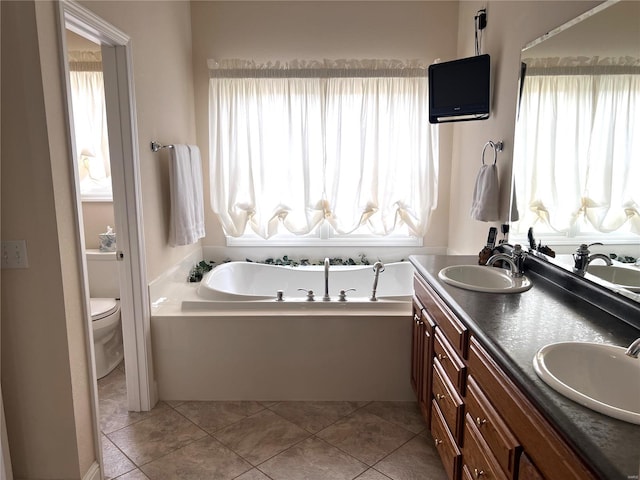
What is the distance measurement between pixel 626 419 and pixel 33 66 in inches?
81.7

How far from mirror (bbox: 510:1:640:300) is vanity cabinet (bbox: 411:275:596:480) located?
651mm

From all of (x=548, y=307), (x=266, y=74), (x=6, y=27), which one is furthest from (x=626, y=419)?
(x=266, y=74)

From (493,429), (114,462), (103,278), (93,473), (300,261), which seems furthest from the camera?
(300,261)

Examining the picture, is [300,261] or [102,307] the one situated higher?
[300,261]

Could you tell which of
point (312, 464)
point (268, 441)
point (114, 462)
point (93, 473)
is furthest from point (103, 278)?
point (312, 464)

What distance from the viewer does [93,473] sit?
2.02m

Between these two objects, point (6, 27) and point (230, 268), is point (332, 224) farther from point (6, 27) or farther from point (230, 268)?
point (6, 27)

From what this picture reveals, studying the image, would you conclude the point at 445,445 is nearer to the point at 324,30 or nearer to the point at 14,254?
the point at 14,254

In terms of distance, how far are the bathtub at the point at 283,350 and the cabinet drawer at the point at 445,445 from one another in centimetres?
59

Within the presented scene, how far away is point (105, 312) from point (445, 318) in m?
2.30

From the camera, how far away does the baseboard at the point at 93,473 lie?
198 centimetres

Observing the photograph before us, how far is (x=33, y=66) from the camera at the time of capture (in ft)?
5.38

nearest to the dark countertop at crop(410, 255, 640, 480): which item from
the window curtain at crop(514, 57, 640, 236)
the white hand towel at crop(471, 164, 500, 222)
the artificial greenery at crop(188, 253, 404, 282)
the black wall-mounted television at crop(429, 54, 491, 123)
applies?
the window curtain at crop(514, 57, 640, 236)

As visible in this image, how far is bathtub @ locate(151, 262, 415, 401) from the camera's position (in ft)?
8.83
